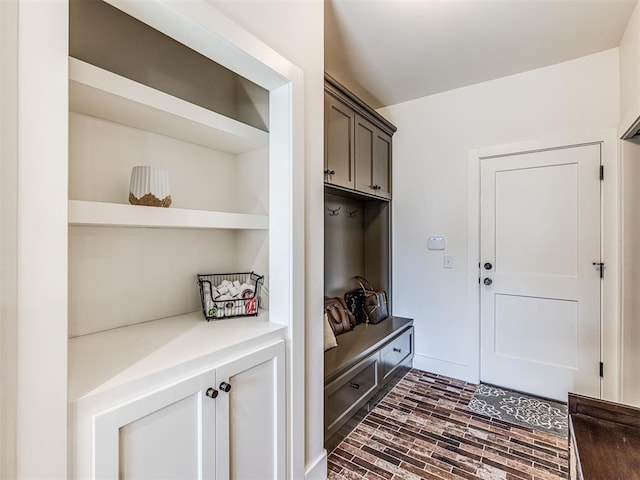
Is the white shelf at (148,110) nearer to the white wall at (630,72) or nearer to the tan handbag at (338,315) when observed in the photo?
the tan handbag at (338,315)

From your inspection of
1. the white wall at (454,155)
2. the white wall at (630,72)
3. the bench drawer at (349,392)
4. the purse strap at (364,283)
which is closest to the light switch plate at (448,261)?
the white wall at (454,155)

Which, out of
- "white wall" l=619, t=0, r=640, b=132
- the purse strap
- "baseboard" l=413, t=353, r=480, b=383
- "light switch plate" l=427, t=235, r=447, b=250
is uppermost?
"white wall" l=619, t=0, r=640, b=132

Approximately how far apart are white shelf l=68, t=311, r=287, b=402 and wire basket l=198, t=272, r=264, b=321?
4 cm

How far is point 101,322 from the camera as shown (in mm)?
1302

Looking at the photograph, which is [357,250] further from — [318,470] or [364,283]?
[318,470]

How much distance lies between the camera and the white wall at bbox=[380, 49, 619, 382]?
2428 mm

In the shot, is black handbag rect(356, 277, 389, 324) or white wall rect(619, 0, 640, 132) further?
black handbag rect(356, 277, 389, 324)

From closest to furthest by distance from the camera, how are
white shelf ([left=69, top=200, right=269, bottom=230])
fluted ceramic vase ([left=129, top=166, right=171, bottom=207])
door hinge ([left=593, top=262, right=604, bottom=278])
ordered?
white shelf ([left=69, top=200, right=269, bottom=230]) < fluted ceramic vase ([left=129, top=166, right=171, bottom=207]) < door hinge ([left=593, top=262, right=604, bottom=278])

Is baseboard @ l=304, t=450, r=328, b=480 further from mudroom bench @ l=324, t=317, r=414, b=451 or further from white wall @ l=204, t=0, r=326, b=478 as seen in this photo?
mudroom bench @ l=324, t=317, r=414, b=451

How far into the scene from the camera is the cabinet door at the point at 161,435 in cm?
86

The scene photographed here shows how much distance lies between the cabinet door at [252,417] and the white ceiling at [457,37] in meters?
1.97

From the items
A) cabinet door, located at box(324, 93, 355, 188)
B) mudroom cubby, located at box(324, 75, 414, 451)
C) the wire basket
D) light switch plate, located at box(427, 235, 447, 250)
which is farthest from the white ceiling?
the wire basket

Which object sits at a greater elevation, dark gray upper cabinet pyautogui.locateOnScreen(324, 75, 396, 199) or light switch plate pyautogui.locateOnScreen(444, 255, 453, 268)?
dark gray upper cabinet pyautogui.locateOnScreen(324, 75, 396, 199)

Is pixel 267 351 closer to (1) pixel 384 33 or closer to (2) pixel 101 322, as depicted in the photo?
(2) pixel 101 322
